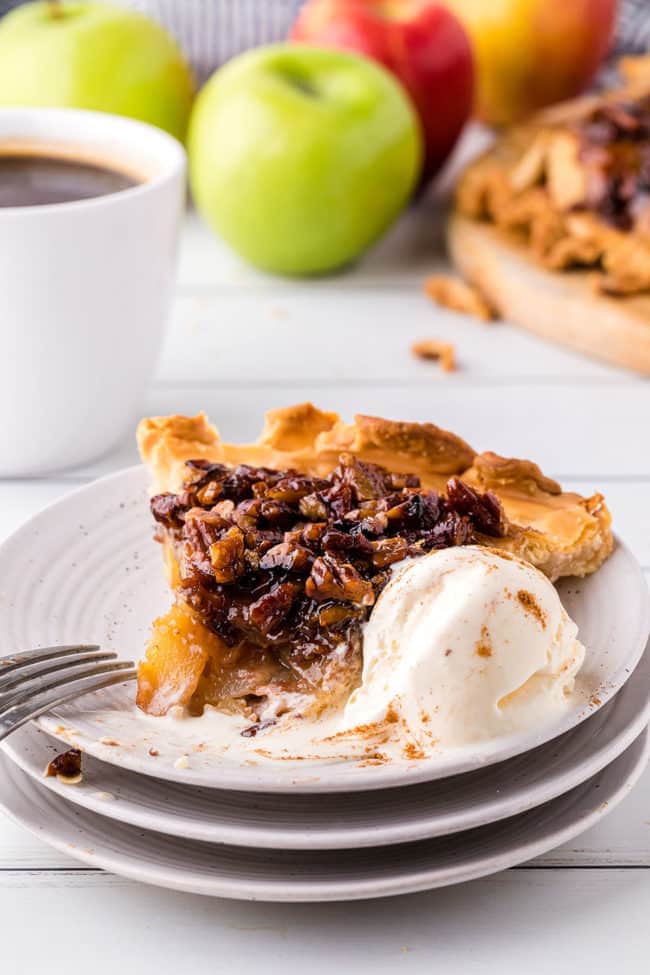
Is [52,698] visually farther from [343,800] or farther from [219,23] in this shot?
[219,23]

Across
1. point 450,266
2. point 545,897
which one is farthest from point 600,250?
point 545,897

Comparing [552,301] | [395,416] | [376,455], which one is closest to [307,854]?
[376,455]

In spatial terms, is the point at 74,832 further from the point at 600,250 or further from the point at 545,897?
the point at 600,250

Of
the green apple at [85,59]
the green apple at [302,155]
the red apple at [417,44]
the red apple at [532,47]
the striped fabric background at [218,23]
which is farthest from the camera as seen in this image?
the striped fabric background at [218,23]

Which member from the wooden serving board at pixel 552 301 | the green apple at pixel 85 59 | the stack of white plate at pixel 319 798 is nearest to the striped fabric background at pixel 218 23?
the green apple at pixel 85 59

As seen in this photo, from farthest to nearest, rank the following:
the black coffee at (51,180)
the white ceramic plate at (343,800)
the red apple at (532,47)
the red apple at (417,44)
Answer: the red apple at (532,47), the red apple at (417,44), the black coffee at (51,180), the white ceramic plate at (343,800)

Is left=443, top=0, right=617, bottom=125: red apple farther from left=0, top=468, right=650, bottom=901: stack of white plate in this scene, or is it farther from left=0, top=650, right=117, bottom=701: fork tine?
left=0, top=650, right=117, bottom=701: fork tine

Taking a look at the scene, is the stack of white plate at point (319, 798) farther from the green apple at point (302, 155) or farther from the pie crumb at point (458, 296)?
the green apple at point (302, 155)
